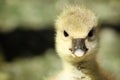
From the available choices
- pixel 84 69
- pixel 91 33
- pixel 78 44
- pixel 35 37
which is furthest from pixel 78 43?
pixel 35 37

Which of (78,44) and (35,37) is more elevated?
(35,37)

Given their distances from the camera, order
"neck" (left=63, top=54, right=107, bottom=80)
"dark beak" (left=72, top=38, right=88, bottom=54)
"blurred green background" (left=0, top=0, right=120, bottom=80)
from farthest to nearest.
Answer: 1. "blurred green background" (left=0, top=0, right=120, bottom=80)
2. "neck" (left=63, top=54, right=107, bottom=80)
3. "dark beak" (left=72, top=38, right=88, bottom=54)

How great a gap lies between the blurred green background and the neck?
1.43 meters

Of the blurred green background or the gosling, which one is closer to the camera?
the gosling


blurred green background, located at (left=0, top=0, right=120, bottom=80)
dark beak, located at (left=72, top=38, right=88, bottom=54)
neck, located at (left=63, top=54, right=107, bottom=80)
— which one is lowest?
dark beak, located at (left=72, top=38, right=88, bottom=54)

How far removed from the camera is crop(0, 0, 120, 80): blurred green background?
222 inches

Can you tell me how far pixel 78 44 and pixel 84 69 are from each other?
1.06 ft

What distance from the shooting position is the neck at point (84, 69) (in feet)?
12.6

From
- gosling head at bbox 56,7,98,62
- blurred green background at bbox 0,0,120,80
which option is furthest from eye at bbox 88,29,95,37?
blurred green background at bbox 0,0,120,80

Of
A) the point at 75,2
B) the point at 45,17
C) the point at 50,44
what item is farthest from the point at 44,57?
the point at 75,2

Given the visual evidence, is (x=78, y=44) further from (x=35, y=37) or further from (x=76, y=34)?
(x=35, y=37)

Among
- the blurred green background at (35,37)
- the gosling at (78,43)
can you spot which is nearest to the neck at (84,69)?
the gosling at (78,43)

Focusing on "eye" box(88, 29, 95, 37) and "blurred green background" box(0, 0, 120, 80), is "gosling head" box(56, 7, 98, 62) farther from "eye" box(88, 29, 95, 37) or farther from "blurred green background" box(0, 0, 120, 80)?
"blurred green background" box(0, 0, 120, 80)

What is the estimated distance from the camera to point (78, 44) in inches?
141
